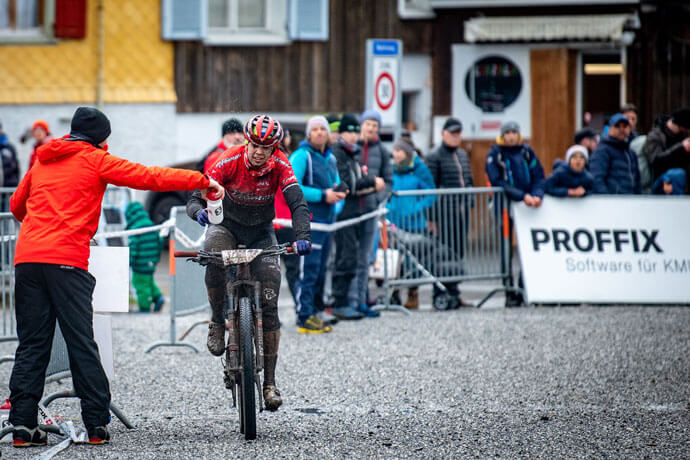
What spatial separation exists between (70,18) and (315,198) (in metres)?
11.8

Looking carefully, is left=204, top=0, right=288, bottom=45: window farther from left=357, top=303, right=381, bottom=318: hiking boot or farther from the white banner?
left=357, top=303, right=381, bottom=318: hiking boot

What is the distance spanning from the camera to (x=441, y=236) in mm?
13641

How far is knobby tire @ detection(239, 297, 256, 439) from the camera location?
7.07 m

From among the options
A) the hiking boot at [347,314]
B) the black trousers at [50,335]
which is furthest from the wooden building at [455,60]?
the black trousers at [50,335]

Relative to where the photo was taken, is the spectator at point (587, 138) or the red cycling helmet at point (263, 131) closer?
the red cycling helmet at point (263, 131)

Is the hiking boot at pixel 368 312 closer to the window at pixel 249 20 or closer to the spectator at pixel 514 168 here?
the spectator at pixel 514 168

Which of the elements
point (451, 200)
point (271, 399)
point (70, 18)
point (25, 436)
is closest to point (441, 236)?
point (451, 200)

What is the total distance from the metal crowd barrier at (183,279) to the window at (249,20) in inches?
469

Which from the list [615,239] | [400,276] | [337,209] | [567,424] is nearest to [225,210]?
[567,424]

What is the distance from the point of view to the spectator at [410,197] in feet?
44.3

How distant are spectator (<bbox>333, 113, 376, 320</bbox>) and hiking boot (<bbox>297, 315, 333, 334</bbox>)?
780mm

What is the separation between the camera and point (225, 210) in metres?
7.88

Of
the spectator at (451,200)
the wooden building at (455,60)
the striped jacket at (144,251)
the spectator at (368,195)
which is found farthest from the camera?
the wooden building at (455,60)

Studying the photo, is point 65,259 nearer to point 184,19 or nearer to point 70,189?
point 70,189
